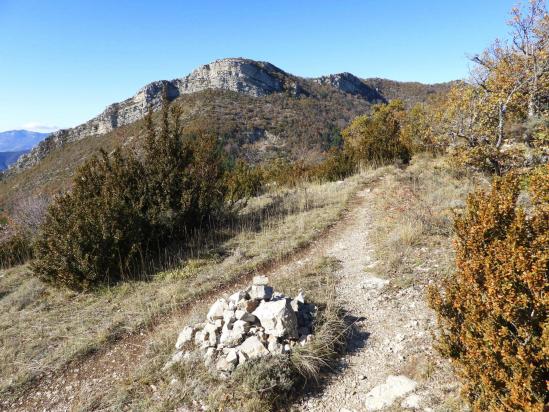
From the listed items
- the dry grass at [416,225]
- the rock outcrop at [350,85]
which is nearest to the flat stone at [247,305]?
the dry grass at [416,225]

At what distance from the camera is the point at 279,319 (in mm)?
3561

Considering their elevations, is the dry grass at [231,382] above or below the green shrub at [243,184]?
below

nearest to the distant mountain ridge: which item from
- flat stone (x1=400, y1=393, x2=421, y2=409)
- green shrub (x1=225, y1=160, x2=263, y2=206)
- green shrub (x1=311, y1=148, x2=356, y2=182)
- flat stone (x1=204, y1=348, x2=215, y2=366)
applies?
green shrub (x1=311, y1=148, x2=356, y2=182)

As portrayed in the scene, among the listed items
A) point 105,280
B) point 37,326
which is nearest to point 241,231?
point 105,280

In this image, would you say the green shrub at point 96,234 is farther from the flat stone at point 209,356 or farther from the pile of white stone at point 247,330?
the flat stone at point 209,356

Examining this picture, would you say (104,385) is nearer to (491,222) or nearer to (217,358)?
(217,358)

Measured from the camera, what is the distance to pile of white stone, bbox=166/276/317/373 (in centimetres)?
348

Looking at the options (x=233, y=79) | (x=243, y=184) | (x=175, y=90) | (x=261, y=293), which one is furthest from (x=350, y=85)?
(x=261, y=293)

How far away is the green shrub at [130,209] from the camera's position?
6.00 meters

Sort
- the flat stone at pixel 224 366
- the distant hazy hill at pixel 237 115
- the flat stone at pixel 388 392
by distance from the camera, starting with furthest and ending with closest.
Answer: the distant hazy hill at pixel 237 115 < the flat stone at pixel 224 366 < the flat stone at pixel 388 392

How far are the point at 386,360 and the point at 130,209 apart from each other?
5.32 m

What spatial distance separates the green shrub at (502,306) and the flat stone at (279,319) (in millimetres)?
1431

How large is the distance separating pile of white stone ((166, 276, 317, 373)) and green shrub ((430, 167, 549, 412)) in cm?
147

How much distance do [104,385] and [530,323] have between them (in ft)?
12.9
